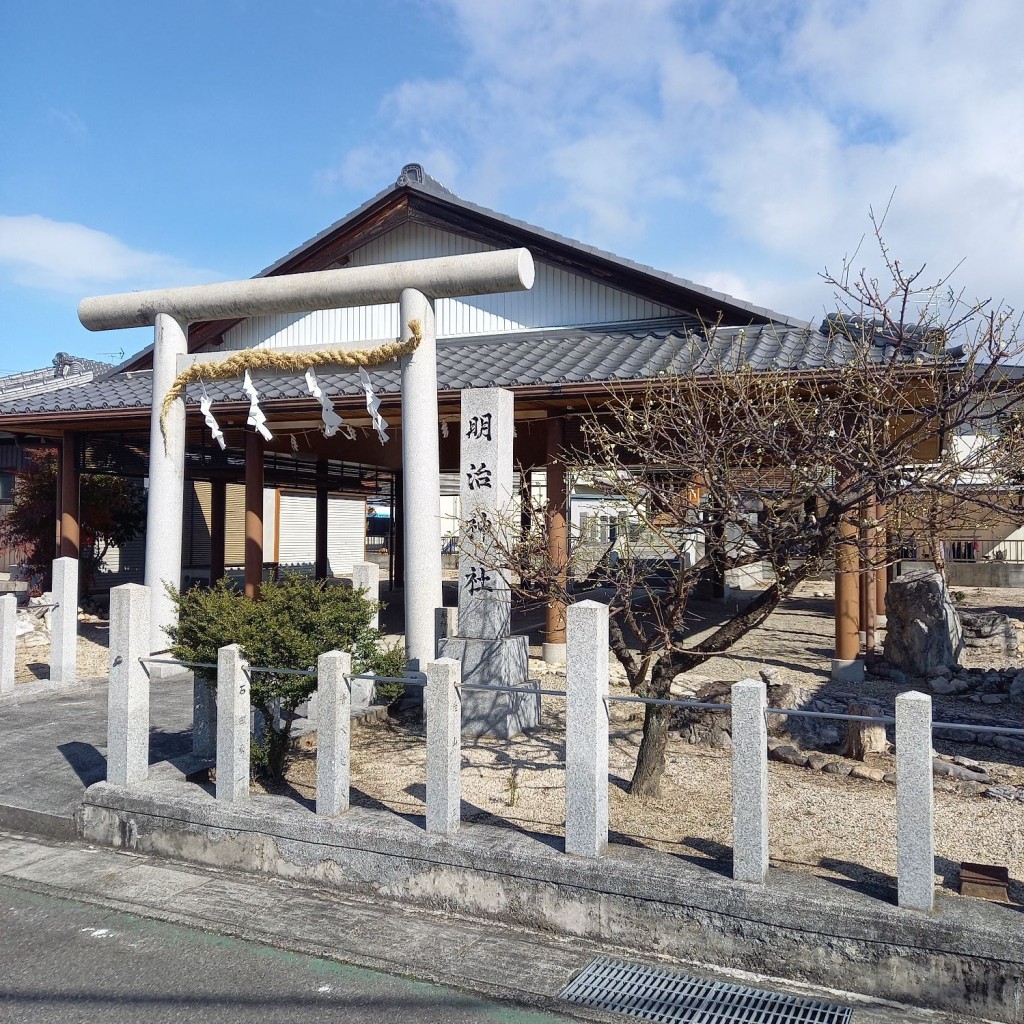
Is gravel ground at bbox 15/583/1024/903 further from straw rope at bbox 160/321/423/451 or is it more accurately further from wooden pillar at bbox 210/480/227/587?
wooden pillar at bbox 210/480/227/587

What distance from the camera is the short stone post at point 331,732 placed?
5.07 meters

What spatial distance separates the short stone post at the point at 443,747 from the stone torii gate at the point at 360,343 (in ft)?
8.37

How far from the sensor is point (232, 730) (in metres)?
5.32

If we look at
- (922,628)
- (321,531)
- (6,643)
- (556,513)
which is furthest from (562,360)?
(321,531)

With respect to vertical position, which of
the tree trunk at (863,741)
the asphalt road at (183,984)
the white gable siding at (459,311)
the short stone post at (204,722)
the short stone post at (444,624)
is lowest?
the asphalt road at (183,984)

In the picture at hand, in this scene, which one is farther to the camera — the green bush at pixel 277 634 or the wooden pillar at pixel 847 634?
the wooden pillar at pixel 847 634

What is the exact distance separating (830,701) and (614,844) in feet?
15.7

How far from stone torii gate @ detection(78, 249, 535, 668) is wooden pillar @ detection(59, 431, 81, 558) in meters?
4.69

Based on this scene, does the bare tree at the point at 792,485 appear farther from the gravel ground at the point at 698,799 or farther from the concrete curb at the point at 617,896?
the concrete curb at the point at 617,896

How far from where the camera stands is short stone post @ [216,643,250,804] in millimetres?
5320

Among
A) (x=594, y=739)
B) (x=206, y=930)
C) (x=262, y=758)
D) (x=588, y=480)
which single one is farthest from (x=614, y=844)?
(x=588, y=480)

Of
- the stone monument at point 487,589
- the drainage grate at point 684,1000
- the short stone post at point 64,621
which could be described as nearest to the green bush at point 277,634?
the stone monument at point 487,589

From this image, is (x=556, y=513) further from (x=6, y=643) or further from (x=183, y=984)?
(x=183, y=984)

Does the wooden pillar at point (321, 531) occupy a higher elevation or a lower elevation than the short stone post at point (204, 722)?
higher
